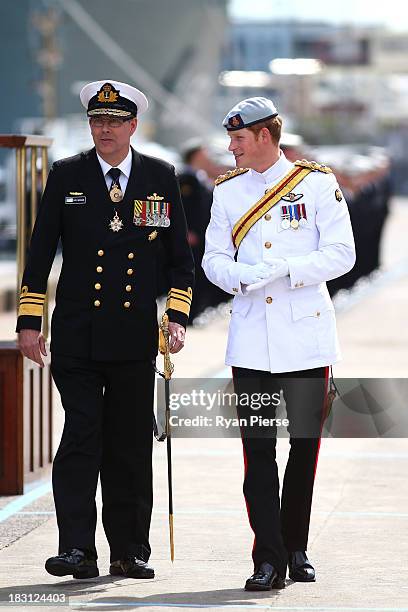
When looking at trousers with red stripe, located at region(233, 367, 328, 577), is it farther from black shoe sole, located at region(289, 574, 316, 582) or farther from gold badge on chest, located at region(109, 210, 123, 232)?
gold badge on chest, located at region(109, 210, 123, 232)

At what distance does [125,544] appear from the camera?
653 cm

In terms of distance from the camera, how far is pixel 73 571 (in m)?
6.38

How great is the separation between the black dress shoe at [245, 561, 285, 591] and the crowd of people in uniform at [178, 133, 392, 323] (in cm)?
1014

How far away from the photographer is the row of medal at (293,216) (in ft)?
20.7

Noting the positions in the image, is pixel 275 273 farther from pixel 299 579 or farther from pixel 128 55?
pixel 128 55

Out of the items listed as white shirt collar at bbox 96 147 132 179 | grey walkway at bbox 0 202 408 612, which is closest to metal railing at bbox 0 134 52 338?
grey walkway at bbox 0 202 408 612

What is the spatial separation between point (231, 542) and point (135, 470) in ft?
2.83

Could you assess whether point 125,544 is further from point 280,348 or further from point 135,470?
point 280,348

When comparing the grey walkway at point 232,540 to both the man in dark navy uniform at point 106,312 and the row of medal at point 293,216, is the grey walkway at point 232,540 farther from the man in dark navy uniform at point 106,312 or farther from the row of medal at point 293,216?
the row of medal at point 293,216

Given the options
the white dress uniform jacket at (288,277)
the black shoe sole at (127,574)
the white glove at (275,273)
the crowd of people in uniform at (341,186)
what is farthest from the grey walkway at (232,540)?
the crowd of people in uniform at (341,186)

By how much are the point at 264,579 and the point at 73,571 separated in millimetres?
656

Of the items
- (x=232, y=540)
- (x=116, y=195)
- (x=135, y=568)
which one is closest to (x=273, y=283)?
(x=116, y=195)

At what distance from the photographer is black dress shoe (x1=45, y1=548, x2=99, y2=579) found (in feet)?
20.8

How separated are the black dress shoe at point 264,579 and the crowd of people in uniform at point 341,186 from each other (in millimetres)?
10139
